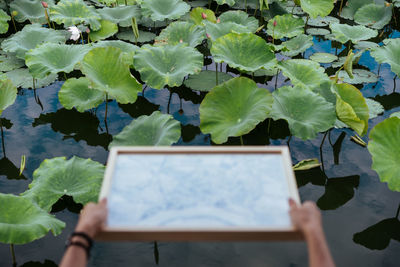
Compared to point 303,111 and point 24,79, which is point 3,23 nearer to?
point 24,79

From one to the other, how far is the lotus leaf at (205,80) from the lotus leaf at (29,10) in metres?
2.35

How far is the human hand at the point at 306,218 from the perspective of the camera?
1.16 meters

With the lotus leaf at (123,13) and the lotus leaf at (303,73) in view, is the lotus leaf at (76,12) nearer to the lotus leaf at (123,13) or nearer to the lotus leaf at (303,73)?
the lotus leaf at (123,13)

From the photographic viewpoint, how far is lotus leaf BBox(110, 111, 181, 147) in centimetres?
308

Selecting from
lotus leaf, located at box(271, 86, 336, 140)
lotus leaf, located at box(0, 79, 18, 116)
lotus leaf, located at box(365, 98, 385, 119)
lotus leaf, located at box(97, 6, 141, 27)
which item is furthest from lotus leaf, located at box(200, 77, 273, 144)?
lotus leaf, located at box(97, 6, 141, 27)

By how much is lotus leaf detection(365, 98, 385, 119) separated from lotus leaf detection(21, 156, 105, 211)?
254 cm

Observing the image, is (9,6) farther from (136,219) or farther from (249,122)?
(136,219)

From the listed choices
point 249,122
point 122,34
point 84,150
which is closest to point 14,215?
point 84,150

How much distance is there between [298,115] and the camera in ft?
10.7

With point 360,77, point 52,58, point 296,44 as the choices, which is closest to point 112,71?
point 52,58

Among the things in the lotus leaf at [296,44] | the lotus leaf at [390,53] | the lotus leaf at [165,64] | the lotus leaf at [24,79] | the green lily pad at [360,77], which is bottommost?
the green lily pad at [360,77]

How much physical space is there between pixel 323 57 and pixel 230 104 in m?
2.19

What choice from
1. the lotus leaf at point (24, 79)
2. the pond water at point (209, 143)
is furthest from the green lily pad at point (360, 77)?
the lotus leaf at point (24, 79)

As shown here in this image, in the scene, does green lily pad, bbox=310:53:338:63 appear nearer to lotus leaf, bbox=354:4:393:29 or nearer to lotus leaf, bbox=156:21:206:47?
lotus leaf, bbox=354:4:393:29
